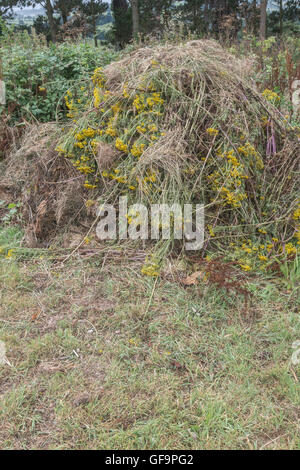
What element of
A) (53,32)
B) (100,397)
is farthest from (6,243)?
(53,32)

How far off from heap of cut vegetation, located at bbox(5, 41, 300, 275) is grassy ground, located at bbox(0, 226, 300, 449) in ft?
1.10

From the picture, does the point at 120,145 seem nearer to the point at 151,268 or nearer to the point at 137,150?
the point at 137,150

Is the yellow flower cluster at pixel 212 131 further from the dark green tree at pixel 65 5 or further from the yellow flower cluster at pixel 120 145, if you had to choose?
the dark green tree at pixel 65 5

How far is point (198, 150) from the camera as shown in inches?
122

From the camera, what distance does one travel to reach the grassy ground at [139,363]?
1.72m

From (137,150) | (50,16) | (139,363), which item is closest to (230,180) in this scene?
(137,150)

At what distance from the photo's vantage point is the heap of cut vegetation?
2.87 meters

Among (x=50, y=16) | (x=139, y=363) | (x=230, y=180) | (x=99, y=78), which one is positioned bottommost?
(x=139, y=363)

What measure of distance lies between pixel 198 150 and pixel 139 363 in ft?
5.79

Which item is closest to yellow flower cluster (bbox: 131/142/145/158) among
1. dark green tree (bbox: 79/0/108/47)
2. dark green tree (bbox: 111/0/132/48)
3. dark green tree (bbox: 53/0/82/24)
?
dark green tree (bbox: 111/0/132/48)

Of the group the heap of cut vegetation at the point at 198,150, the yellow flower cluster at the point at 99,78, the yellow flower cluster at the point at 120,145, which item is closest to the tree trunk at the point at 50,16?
the yellow flower cluster at the point at 99,78

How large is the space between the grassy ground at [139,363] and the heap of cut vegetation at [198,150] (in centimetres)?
33

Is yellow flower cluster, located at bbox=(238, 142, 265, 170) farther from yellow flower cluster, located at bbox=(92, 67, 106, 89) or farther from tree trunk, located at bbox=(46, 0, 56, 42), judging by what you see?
tree trunk, located at bbox=(46, 0, 56, 42)
